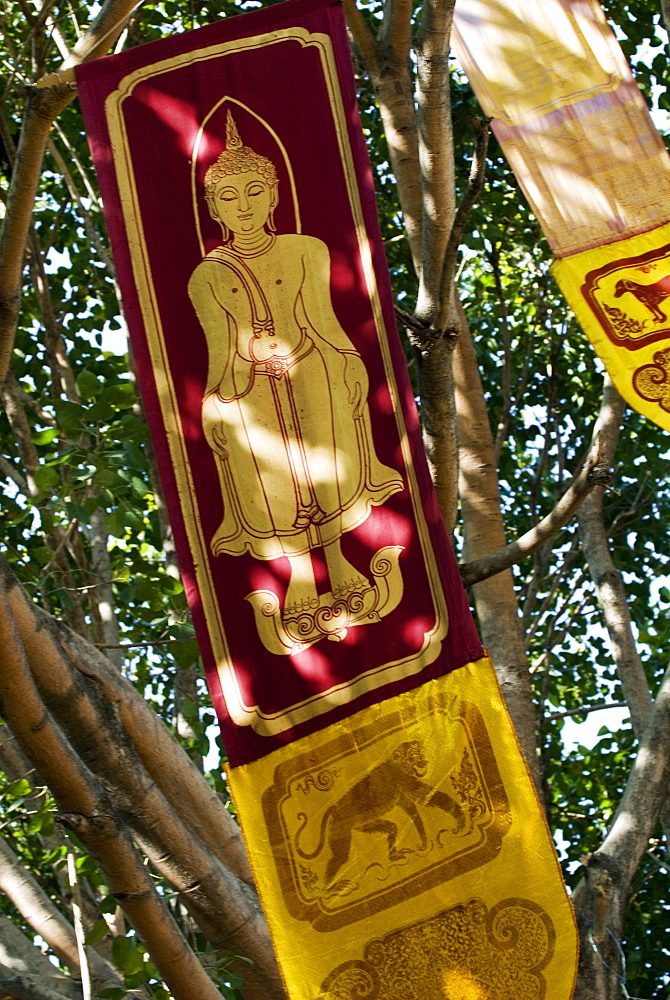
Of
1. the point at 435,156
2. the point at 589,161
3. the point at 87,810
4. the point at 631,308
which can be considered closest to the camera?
the point at 87,810

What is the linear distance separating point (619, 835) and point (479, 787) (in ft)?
3.04

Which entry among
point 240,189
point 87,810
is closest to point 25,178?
point 240,189

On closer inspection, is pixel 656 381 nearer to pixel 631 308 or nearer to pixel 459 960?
pixel 631 308

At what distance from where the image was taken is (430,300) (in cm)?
255

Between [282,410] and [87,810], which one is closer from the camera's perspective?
[87,810]

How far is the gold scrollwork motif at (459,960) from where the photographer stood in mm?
2078

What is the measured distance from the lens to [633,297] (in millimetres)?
3223

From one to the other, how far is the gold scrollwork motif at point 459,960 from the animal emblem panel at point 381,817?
8cm

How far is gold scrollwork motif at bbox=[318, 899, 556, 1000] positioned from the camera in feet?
6.82

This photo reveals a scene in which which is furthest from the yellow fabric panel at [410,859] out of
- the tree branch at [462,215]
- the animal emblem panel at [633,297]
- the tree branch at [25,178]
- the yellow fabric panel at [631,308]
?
the animal emblem panel at [633,297]

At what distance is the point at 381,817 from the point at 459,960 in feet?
0.98

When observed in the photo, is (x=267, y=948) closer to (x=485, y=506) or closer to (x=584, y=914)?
(x=584, y=914)

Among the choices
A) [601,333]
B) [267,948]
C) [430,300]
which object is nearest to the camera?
[267,948]

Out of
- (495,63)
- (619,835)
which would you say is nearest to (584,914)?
(619,835)
